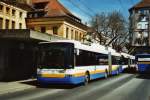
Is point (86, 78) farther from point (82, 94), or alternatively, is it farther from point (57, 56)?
point (82, 94)

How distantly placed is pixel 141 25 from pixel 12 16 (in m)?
58.4

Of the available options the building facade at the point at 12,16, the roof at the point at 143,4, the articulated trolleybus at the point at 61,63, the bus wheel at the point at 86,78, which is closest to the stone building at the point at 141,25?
the roof at the point at 143,4

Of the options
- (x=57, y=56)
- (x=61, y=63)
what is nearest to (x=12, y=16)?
(x=57, y=56)

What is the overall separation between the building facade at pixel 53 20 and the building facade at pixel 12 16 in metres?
2.64

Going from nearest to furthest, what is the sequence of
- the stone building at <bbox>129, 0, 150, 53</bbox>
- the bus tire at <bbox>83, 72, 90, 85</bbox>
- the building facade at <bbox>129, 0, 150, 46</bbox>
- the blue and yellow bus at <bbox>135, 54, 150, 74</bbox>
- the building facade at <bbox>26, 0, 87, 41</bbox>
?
the bus tire at <bbox>83, 72, 90, 85</bbox>, the blue and yellow bus at <bbox>135, 54, 150, 74</bbox>, the building facade at <bbox>26, 0, 87, 41</bbox>, the stone building at <bbox>129, 0, 150, 53</bbox>, the building facade at <bbox>129, 0, 150, 46</bbox>

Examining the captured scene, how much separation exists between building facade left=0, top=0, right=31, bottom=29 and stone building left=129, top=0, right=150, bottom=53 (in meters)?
48.7

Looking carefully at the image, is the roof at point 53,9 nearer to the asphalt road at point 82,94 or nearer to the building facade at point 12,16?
the building facade at point 12,16

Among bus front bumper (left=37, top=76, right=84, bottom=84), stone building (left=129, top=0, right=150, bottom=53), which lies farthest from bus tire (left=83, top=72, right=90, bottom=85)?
stone building (left=129, top=0, right=150, bottom=53)

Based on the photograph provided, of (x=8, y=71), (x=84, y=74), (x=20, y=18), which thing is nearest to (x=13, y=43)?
(x=8, y=71)

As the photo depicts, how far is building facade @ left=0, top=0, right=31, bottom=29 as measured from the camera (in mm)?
56781

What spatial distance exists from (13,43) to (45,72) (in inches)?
351

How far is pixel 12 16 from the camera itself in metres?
60.5

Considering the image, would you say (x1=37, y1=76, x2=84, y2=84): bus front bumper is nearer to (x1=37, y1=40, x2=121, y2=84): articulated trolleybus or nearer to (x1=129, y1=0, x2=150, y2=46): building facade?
(x1=37, y1=40, x2=121, y2=84): articulated trolleybus

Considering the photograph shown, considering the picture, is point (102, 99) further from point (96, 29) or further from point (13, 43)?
point (96, 29)
